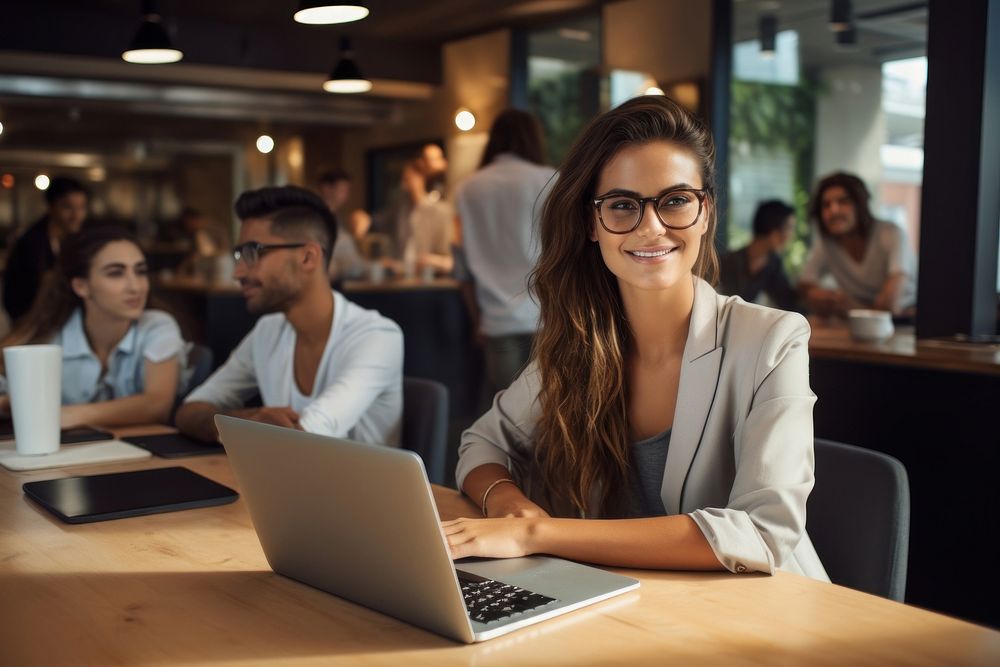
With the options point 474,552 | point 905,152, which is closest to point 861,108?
point 905,152

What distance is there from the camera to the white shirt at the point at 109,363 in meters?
2.93

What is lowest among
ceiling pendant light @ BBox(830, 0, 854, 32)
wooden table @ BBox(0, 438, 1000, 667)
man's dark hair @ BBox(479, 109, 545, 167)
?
wooden table @ BBox(0, 438, 1000, 667)

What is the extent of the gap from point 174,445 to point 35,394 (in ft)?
1.03

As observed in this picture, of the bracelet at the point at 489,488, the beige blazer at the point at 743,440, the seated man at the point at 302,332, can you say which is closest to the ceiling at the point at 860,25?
the seated man at the point at 302,332

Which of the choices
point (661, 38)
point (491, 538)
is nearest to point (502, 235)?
point (661, 38)

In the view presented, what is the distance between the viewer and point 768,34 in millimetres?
7215

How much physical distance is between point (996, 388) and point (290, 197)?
1.99 meters

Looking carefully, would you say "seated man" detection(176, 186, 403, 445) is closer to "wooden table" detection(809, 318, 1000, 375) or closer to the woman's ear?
the woman's ear

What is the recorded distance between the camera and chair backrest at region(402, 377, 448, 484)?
94.0 inches

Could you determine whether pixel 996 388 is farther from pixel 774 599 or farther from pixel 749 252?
pixel 749 252

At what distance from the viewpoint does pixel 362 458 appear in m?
1.09

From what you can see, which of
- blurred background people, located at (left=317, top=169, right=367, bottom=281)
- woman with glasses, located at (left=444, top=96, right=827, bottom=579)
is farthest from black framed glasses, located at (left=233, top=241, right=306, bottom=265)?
blurred background people, located at (left=317, top=169, right=367, bottom=281)

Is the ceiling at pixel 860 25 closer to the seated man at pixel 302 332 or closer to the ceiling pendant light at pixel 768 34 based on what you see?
the ceiling pendant light at pixel 768 34

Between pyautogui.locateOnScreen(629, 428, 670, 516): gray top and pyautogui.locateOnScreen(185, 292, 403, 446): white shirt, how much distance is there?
80 centimetres
